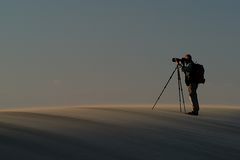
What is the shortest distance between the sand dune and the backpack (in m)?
2.23

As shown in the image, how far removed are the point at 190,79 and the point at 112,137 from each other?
650cm

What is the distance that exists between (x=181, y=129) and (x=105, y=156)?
4035mm

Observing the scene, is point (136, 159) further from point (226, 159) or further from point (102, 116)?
point (102, 116)

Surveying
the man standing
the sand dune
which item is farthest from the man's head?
the sand dune

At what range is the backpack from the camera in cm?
1500

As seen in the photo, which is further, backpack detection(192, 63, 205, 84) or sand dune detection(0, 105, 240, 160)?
backpack detection(192, 63, 205, 84)

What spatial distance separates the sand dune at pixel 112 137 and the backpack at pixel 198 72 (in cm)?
223

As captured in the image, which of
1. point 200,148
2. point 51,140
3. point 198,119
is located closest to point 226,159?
point 200,148

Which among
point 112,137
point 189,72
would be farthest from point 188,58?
point 112,137

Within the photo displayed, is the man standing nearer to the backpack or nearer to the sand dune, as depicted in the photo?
the backpack

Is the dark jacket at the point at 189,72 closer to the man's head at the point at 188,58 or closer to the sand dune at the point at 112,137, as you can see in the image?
the man's head at the point at 188,58

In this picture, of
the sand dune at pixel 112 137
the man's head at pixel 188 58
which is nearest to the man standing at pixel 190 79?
the man's head at pixel 188 58

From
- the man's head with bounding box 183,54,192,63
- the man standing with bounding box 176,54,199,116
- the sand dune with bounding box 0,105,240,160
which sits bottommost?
the sand dune with bounding box 0,105,240,160

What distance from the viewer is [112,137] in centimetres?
903
